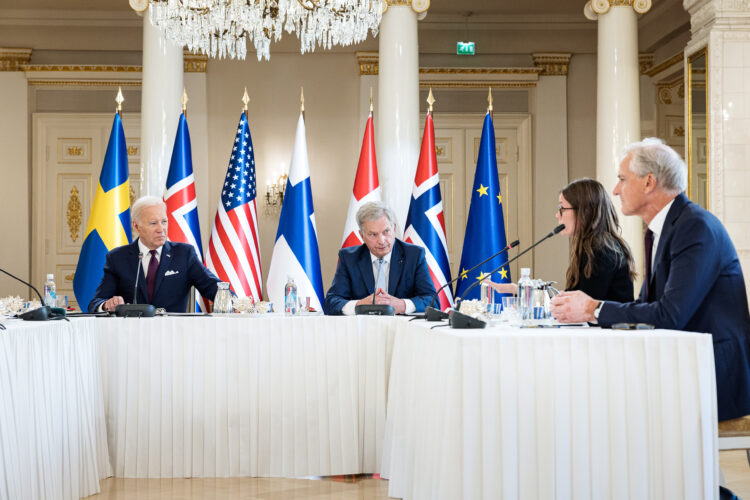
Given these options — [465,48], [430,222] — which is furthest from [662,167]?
[465,48]

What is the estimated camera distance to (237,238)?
19.1 ft

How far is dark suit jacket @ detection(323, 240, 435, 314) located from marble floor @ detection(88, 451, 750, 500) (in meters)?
0.96

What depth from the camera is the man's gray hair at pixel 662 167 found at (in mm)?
2479

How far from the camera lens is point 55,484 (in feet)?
9.57

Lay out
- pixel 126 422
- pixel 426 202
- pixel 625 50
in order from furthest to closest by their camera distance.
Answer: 1. pixel 625 50
2. pixel 426 202
3. pixel 126 422

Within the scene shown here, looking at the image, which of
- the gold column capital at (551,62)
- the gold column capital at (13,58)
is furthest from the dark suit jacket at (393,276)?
the gold column capital at (13,58)

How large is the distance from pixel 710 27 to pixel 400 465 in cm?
477

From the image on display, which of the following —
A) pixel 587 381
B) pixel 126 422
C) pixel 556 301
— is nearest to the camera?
→ pixel 587 381

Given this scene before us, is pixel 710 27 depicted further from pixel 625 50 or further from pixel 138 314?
pixel 138 314

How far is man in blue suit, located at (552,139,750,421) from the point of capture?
2.26 meters

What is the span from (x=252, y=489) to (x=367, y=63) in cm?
620

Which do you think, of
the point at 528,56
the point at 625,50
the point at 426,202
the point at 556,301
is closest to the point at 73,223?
the point at 426,202

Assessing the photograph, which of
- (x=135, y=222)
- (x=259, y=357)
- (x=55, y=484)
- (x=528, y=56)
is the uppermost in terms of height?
(x=528, y=56)

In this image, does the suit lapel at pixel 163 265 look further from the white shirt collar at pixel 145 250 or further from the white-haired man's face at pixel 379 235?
the white-haired man's face at pixel 379 235
